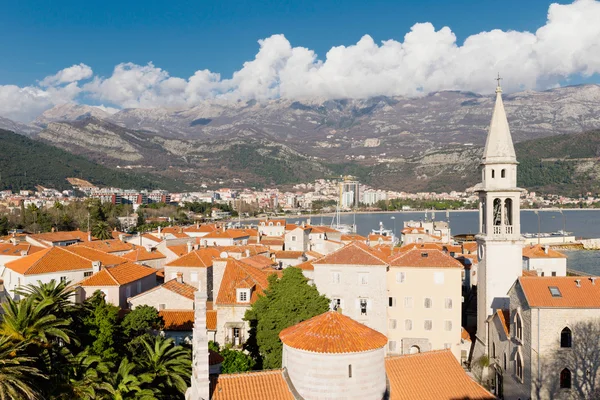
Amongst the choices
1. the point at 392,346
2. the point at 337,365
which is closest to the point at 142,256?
the point at 392,346

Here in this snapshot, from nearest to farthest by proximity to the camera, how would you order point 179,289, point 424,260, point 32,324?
point 32,324 → point 179,289 → point 424,260

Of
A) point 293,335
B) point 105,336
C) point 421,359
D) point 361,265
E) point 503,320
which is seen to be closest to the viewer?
point 293,335

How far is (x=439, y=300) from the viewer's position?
92.9ft

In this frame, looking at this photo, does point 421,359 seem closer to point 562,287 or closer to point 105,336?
point 562,287

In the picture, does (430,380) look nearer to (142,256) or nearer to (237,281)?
(237,281)

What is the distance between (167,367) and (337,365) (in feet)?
26.3

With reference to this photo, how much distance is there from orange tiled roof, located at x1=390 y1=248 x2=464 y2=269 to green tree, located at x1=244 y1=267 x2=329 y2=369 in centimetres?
644

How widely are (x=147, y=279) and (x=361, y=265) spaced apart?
13535 mm

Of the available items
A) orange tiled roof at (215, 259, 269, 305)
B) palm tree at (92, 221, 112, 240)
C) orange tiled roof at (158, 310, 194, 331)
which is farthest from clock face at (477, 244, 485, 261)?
palm tree at (92, 221, 112, 240)

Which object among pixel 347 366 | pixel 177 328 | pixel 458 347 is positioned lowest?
pixel 458 347

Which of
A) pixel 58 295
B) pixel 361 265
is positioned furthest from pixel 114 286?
pixel 361 265

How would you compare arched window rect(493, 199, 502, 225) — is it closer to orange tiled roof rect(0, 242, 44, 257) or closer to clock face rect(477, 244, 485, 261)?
clock face rect(477, 244, 485, 261)

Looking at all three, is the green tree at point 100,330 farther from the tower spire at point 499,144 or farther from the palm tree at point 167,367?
the tower spire at point 499,144

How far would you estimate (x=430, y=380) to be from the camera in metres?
16.6
